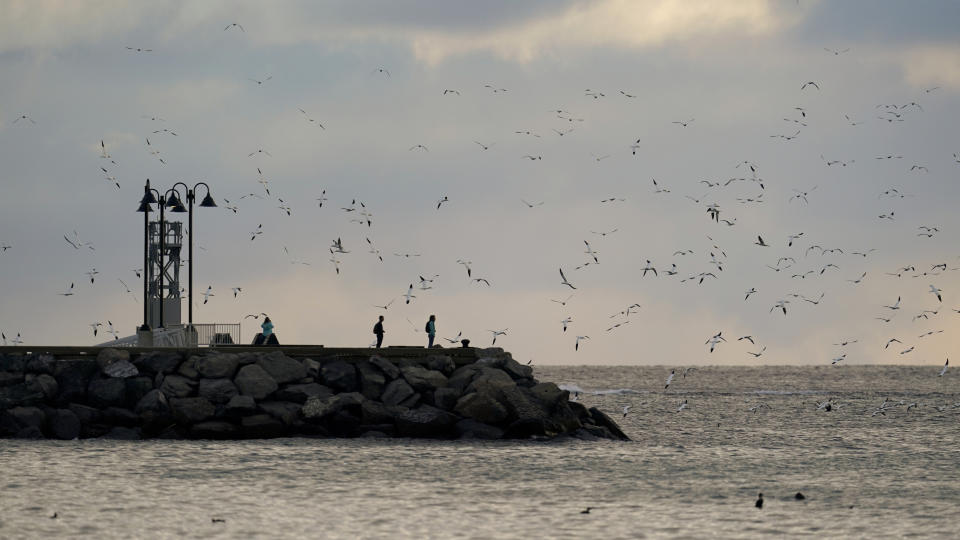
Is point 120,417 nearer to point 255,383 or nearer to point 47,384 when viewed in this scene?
point 47,384

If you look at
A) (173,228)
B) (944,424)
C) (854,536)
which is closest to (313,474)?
(854,536)

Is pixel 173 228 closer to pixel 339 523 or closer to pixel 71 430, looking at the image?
pixel 71 430

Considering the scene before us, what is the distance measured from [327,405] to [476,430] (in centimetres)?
438

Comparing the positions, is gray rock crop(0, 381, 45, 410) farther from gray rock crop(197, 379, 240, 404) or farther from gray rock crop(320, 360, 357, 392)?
gray rock crop(320, 360, 357, 392)

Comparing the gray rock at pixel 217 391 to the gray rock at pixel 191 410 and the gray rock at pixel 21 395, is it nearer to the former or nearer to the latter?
the gray rock at pixel 191 410

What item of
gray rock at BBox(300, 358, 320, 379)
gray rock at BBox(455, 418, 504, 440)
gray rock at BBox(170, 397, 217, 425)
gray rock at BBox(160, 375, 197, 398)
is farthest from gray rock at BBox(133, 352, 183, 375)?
gray rock at BBox(455, 418, 504, 440)

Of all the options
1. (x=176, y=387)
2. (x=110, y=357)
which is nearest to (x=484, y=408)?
(x=176, y=387)

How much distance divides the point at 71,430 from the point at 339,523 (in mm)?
17203

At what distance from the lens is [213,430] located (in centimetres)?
3766

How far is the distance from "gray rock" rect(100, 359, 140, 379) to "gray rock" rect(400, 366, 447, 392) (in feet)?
26.0

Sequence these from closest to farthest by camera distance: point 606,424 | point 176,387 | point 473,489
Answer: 1. point 473,489
2. point 176,387
3. point 606,424

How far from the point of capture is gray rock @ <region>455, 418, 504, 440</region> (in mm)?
38594

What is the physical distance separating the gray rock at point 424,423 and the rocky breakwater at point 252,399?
0.03m

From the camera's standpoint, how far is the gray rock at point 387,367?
4019cm
